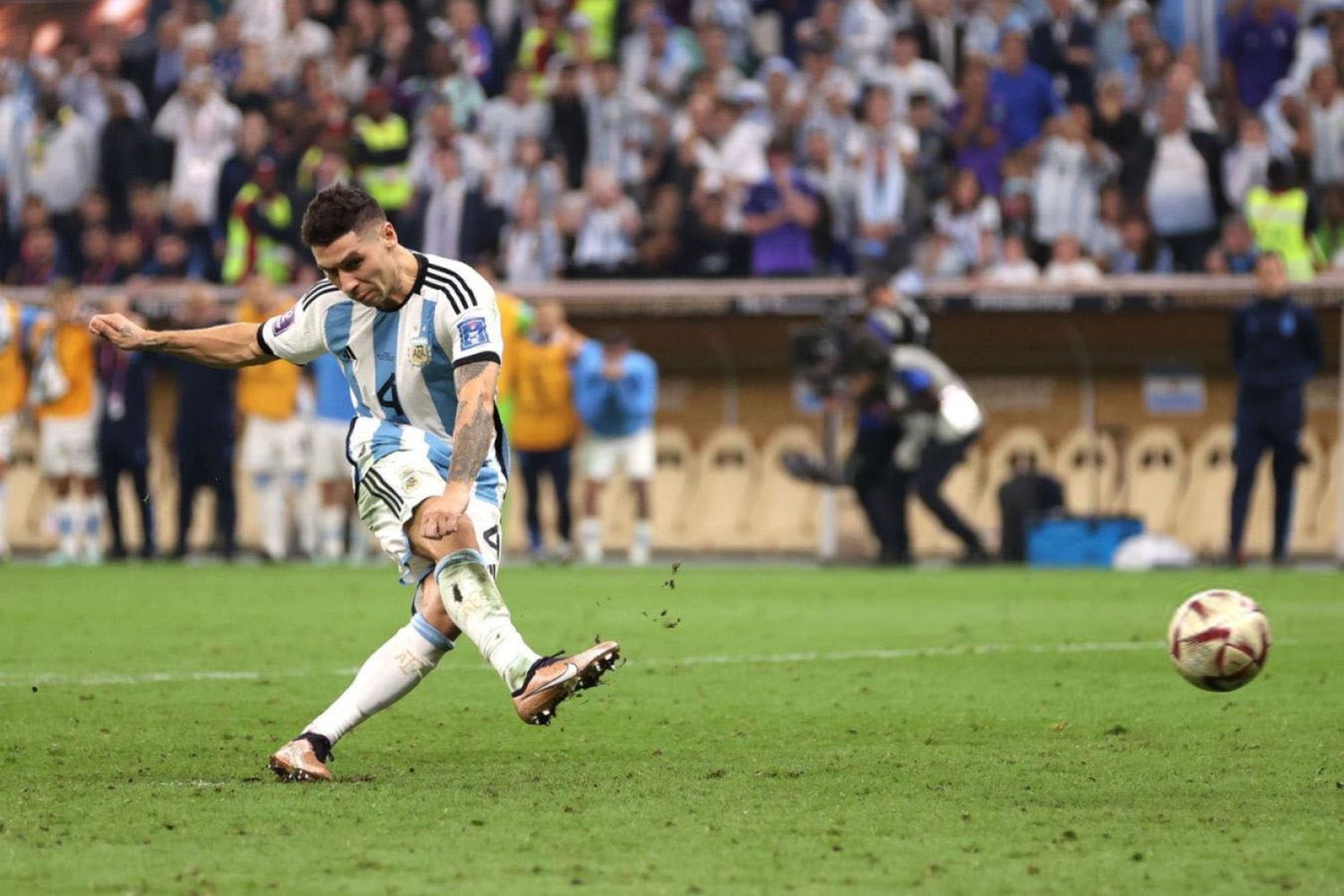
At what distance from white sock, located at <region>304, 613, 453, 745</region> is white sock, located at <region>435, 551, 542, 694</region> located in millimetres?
173

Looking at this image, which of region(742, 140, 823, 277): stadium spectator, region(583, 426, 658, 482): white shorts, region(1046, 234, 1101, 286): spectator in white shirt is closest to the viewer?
region(1046, 234, 1101, 286): spectator in white shirt

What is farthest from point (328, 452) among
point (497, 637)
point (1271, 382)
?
point (497, 637)

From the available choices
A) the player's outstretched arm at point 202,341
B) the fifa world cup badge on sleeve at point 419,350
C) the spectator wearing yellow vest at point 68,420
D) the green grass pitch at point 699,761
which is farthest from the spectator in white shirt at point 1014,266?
the fifa world cup badge on sleeve at point 419,350

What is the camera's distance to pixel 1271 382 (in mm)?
17344

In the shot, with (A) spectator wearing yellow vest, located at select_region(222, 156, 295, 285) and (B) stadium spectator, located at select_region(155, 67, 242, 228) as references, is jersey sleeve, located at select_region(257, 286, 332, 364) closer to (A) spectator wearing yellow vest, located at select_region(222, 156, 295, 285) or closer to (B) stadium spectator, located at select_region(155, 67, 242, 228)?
(A) spectator wearing yellow vest, located at select_region(222, 156, 295, 285)

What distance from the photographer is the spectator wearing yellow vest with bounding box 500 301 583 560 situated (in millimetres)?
19078

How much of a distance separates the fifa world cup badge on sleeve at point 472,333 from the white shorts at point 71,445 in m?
13.6

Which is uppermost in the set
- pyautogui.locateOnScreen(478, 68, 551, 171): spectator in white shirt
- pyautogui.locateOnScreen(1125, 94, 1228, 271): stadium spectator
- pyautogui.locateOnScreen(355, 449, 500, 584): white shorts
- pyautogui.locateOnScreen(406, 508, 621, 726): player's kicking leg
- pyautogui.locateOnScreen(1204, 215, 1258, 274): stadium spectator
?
pyautogui.locateOnScreen(478, 68, 551, 171): spectator in white shirt

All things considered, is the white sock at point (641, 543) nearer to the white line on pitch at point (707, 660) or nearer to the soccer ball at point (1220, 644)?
the white line on pitch at point (707, 660)

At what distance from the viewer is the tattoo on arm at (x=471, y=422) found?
655 centimetres

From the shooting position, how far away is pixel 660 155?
20016 millimetres

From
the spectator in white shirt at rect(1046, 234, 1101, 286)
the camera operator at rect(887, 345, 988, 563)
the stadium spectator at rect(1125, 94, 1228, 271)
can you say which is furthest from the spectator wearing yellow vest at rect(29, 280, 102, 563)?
the stadium spectator at rect(1125, 94, 1228, 271)

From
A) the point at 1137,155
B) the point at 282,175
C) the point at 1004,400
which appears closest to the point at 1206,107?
the point at 1137,155

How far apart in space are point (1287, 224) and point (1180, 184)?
951 millimetres
